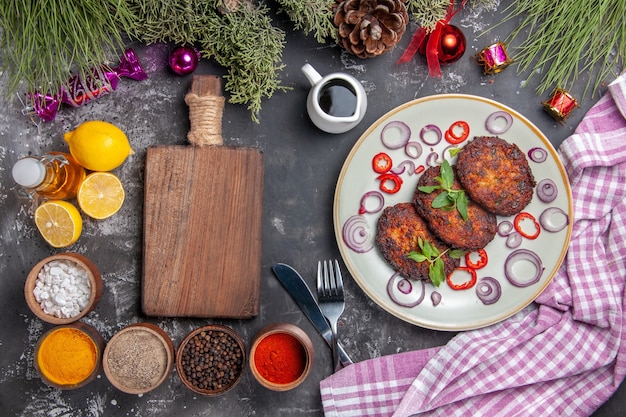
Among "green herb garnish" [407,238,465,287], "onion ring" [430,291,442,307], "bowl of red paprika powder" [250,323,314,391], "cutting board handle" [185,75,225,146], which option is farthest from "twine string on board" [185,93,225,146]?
"onion ring" [430,291,442,307]

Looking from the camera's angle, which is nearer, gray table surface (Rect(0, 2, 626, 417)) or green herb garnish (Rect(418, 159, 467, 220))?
green herb garnish (Rect(418, 159, 467, 220))

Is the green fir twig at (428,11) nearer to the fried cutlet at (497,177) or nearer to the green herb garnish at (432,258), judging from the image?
the fried cutlet at (497,177)

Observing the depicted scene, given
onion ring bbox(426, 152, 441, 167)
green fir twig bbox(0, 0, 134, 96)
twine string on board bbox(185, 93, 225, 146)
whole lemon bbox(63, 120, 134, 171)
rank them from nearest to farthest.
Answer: green fir twig bbox(0, 0, 134, 96) < whole lemon bbox(63, 120, 134, 171) < twine string on board bbox(185, 93, 225, 146) < onion ring bbox(426, 152, 441, 167)

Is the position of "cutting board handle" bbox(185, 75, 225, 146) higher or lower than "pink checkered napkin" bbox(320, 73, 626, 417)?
higher

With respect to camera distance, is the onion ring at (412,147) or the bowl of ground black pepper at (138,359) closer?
the bowl of ground black pepper at (138,359)

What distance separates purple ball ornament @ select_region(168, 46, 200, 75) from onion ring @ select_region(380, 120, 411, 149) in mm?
744

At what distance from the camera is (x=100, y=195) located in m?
1.92

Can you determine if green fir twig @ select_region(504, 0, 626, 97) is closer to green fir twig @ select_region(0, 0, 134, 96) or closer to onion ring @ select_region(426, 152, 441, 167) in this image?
onion ring @ select_region(426, 152, 441, 167)

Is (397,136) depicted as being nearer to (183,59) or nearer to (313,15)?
(313,15)

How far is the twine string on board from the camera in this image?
1938 millimetres

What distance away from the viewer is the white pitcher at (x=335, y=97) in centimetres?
188

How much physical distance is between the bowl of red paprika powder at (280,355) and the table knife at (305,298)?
0.12m

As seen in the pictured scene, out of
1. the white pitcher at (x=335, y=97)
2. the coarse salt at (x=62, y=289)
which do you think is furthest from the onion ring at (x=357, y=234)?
the coarse salt at (x=62, y=289)

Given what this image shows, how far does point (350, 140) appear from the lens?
2076 mm
